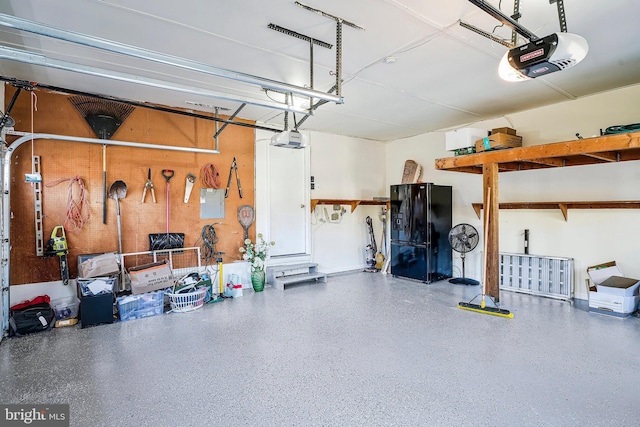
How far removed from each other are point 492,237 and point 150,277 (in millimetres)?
4340

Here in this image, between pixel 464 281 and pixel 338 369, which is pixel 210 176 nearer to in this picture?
pixel 338 369

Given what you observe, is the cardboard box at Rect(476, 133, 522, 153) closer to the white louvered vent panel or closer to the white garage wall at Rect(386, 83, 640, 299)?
the white garage wall at Rect(386, 83, 640, 299)

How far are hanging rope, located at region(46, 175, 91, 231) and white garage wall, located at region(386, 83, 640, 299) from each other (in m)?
5.98

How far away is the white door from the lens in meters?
5.81

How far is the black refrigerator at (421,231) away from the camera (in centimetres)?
570

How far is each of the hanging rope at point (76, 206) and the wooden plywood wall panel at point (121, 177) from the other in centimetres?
5

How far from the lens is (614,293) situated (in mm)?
3822

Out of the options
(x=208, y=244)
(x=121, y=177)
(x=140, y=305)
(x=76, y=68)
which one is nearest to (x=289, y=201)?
(x=208, y=244)

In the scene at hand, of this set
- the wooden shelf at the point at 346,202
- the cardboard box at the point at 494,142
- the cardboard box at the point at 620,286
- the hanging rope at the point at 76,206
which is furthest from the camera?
the wooden shelf at the point at 346,202

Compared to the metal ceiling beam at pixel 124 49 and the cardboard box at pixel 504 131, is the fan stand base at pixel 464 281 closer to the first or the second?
the cardboard box at pixel 504 131

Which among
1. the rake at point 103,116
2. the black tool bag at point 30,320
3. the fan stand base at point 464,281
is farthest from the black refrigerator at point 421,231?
the black tool bag at point 30,320

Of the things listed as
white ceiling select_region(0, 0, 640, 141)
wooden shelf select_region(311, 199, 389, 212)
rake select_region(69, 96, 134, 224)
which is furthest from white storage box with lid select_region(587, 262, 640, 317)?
rake select_region(69, 96, 134, 224)

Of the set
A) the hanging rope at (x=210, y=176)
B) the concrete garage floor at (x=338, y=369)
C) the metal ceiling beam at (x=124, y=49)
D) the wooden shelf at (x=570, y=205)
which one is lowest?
the concrete garage floor at (x=338, y=369)

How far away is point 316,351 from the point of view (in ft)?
9.89
